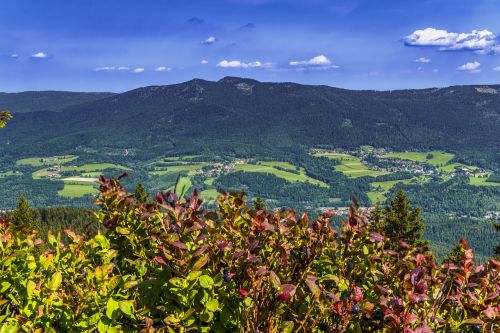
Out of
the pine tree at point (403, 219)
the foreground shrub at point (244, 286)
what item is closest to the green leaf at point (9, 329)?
the foreground shrub at point (244, 286)

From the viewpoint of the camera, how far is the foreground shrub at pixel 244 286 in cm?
328

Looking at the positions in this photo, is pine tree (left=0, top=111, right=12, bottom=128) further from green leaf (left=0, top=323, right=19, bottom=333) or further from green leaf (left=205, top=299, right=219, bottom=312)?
green leaf (left=205, top=299, right=219, bottom=312)

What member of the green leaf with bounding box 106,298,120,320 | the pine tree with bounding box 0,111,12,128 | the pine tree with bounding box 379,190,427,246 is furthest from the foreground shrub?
the pine tree with bounding box 379,190,427,246

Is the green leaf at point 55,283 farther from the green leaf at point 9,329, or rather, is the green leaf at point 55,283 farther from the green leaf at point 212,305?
the green leaf at point 212,305

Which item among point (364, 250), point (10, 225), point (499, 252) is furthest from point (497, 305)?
point (499, 252)

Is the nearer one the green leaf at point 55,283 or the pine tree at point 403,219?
the green leaf at point 55,283

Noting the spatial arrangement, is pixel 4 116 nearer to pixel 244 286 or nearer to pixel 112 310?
pixel 112 310

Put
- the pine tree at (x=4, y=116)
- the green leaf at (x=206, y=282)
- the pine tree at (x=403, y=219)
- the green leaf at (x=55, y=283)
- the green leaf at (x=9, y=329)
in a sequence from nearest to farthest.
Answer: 1. the green leaf at (x=9, y=329)
2. the green leaf at (x=206, y=282)
3. the green leaf at (x=55, y=283)
4. the pine tree at (x=4, y=116)
5. the pine tree at (x=403, y=219)

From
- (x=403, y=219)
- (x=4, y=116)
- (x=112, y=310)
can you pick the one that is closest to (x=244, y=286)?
(x=112, y=310)

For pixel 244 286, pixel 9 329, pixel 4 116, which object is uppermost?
pixel 4 116

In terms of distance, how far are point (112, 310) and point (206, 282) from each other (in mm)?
720

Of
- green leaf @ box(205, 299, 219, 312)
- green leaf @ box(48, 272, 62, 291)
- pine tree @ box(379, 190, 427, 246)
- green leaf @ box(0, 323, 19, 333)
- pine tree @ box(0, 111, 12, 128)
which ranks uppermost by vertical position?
pine tree @ box(0, 111, 12, 128)

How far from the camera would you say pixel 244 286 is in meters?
3.35

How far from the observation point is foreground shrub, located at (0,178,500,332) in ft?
10.8
